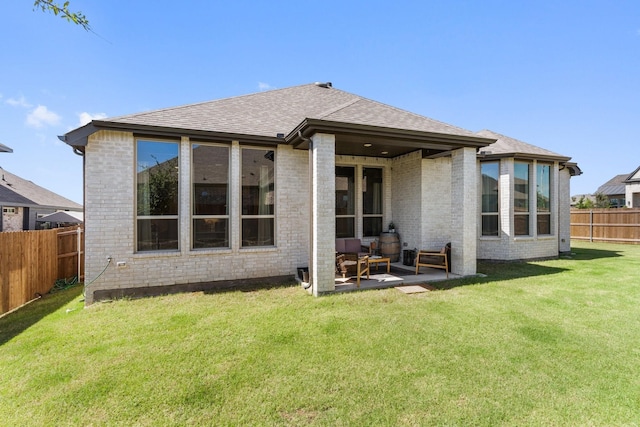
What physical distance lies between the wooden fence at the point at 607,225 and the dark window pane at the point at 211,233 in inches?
808

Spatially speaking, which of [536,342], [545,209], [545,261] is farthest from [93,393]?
[545,209]

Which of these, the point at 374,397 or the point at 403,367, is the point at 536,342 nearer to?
the point at 403,367

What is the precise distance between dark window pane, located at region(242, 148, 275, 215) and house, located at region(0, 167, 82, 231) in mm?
14766

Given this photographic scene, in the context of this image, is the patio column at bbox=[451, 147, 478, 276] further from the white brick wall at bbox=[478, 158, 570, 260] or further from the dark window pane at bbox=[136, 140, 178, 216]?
the dark window pane at bbox=[136, 140, 178, 216]

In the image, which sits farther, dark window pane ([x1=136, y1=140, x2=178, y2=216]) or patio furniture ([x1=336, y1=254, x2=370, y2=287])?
patio furniture ([x1=336, y1=254, x2=370, y2=287])

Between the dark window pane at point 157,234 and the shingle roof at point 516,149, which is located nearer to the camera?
the dark window pane at point 157,234

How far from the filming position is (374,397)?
8.83 ft

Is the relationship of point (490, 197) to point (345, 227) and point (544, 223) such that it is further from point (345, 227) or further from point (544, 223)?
point (345, 227)

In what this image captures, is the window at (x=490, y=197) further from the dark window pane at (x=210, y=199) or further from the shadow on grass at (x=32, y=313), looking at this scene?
the shadow on grass at (x=32, y=313)

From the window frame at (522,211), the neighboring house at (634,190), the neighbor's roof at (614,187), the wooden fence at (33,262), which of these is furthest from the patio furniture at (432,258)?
the neighbor's roof at (614,187)

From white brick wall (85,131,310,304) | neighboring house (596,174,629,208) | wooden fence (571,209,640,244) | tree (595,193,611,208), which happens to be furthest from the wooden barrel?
neighboring house (596,174,629,208)

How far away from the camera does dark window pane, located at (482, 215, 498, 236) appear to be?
32.3ft

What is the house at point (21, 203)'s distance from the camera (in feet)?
46.6

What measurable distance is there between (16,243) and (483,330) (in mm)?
8960
